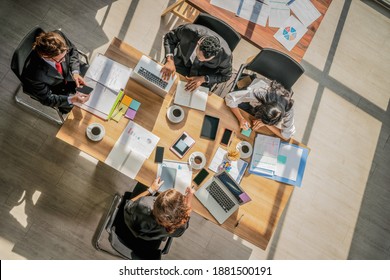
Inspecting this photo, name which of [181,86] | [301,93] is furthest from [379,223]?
[181,86]

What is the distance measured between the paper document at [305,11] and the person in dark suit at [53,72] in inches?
81.4

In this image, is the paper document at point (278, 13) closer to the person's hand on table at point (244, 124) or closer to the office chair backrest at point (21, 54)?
the person's hand on table at point (244, 124)

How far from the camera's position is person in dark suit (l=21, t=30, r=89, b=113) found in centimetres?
220

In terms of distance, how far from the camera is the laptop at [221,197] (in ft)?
7.91

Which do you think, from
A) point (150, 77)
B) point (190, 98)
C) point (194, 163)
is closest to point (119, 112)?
point (150, 77)

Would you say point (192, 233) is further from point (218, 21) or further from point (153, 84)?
point (218, 21)

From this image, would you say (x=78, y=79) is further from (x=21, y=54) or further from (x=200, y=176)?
(x=200, y=176)

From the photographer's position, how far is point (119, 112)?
A: 239 cm

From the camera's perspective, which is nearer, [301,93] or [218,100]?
[218,100]

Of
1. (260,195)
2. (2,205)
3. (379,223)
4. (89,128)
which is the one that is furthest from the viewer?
(379,223)

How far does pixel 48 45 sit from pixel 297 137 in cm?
273

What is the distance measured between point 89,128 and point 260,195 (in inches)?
55.9

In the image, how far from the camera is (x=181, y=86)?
8.38 ft

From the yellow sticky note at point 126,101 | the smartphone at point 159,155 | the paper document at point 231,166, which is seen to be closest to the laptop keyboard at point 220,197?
the paper document at point 231,166
